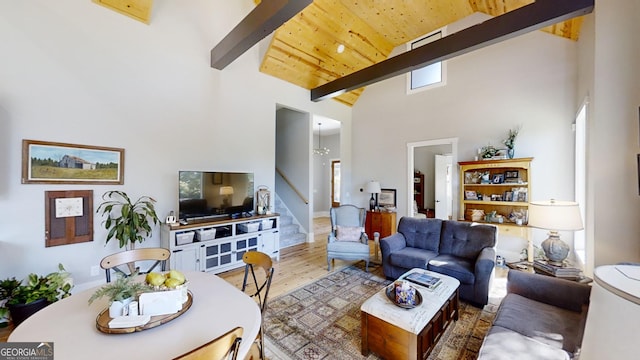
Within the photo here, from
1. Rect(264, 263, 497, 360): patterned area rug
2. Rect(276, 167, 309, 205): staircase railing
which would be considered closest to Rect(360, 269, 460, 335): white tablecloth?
Rect(264, 263, 497, 360): patterned area rug

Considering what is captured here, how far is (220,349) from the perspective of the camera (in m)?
0.88

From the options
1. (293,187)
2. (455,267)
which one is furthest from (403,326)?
(293,187)

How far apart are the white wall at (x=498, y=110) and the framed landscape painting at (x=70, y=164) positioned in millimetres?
5130

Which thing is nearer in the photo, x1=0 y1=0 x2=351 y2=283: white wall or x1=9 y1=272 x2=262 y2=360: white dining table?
x1=9 y1=272 x2=262 y2=360: white dining table

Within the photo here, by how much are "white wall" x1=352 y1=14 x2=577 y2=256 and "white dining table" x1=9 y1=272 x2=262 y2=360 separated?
4.74 meters

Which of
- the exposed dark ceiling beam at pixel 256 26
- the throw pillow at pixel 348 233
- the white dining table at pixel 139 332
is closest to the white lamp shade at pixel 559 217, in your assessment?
the throw pillow at pixel 348 233

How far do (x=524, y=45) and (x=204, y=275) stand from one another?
571 centimetres

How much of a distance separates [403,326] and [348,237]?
2159 millimetres

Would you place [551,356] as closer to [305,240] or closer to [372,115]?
[305,240]

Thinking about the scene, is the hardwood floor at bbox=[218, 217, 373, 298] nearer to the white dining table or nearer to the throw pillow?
the throw pillow

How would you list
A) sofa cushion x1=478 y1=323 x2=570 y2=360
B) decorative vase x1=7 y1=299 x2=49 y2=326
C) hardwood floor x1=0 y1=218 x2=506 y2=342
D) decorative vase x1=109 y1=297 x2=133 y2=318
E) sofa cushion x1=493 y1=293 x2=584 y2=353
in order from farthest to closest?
1. hardwood floor x1=0 y1=218 x2=506 y2=342
2. decorative vase x1=7 y1=299 x2=49 y2=326
3. sofa cushion x1=493 y1=293 x2=584 y2=353
4. sofa cushion x1=478 y1=323 x2=570 y2=360
5. decorative vase x1=109 y1=297 x2=133 y2=318

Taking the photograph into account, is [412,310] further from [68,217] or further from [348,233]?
[68,217]

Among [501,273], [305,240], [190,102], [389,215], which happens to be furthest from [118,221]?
[501,273]

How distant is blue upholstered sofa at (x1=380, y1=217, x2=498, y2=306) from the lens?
2688mm
